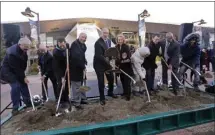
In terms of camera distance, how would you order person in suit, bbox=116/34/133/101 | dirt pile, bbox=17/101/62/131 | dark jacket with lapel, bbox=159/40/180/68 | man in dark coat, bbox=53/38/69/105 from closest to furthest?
dirt pile, bbox=17/101/62/131 < man in dark coat, bbox=53/38/69/105 < person in suit, bbox=116/34/133/101 < dark jacket with lapel, bbox=159/40/180/68

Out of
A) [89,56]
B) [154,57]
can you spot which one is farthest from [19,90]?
[89,56]

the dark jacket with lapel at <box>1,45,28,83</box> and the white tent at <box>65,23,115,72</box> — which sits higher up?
the white tent at <box>65,23,115,72</box>

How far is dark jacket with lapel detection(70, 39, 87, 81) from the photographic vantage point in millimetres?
5910

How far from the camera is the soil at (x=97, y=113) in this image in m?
4.45

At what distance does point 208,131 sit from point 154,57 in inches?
89.3

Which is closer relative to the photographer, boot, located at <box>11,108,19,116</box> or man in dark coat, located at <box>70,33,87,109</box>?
boot, located at <box>11,108,19,116</box>

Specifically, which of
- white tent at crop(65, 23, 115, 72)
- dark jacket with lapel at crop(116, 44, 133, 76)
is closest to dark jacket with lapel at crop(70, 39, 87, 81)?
dark jacket with lapel at crop(116, 44, 133, 76)

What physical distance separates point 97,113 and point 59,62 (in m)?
1.81

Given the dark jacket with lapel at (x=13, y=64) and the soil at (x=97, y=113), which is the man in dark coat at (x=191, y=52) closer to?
the soil at (x=97, y=113)

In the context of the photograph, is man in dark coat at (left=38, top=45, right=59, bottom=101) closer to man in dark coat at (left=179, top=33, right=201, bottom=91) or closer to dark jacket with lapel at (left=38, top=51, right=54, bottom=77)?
dark jacket with lapel at (left=38, top=51, right=54, bottom=77)

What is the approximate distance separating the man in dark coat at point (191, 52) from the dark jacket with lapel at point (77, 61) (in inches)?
121

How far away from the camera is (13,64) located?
5.89m

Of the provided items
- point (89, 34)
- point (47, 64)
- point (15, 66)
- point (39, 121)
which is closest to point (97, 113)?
point (39, 121)

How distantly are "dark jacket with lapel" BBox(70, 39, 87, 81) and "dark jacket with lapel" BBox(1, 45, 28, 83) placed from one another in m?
1.09
